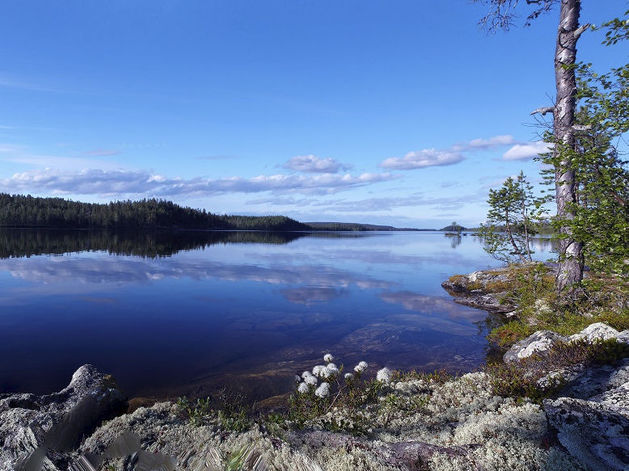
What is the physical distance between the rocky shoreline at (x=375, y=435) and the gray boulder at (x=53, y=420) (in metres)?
0.03

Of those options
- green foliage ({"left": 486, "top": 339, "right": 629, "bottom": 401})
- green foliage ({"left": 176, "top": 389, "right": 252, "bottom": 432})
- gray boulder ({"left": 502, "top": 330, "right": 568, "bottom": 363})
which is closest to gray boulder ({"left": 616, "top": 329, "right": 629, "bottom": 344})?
green foliage ({"left": 486, "top": 339, "right": 629, "bottom": 401})

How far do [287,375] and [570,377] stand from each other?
28.6ft

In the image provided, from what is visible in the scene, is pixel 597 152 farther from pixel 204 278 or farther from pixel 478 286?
pixel 204 278

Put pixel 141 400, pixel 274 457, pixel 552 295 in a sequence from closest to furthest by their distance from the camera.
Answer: pixel 274 457
pixel 141 400
pixel 552 295

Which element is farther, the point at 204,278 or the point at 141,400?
the point at 204,278

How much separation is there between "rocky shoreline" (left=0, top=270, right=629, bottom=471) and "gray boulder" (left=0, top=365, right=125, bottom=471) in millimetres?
26

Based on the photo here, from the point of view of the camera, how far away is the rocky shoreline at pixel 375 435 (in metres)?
4.75

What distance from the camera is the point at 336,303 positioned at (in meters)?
25.1

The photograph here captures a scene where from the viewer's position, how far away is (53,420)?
721cm

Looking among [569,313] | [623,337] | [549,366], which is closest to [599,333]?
[623,337]

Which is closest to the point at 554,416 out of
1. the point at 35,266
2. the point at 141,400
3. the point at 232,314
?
the point at 141,400

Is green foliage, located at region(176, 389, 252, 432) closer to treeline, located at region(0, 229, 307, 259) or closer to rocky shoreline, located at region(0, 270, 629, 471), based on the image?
rocky shoreline, located at region(0, 270, 629, 471)

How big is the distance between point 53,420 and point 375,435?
6686 millimetres

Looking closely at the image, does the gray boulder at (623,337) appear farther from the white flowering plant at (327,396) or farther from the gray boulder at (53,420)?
the gray boulder at (53,420)
